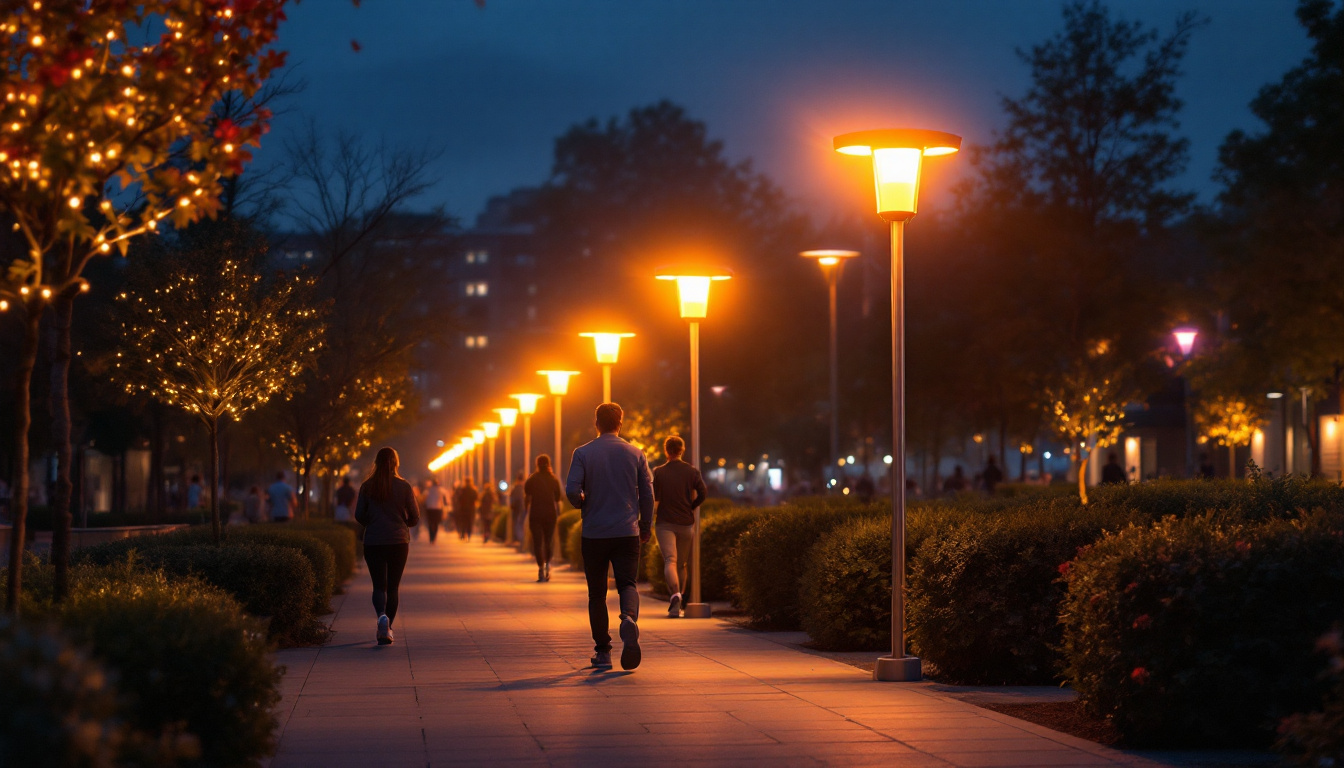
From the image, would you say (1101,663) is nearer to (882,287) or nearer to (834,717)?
(834,717)

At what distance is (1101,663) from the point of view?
8070 mm

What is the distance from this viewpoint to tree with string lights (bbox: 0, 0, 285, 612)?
6.56 meters

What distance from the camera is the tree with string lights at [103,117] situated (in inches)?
258

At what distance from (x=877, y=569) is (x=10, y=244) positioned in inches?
822

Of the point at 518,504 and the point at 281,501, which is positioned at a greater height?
the point at 281,501

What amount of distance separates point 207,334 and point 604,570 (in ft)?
20.0

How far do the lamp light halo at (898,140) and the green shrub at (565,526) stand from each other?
17511mm

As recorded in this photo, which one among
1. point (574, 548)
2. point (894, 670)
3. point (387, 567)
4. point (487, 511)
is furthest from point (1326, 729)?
point (487, 511)

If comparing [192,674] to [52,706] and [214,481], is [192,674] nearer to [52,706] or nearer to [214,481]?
[52,706]

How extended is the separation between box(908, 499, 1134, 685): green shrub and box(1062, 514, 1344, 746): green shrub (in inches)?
95.3

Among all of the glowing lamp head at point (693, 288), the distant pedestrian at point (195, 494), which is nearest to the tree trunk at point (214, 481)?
the glowing lamp head at point (693, 288)

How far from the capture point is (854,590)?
1279cm

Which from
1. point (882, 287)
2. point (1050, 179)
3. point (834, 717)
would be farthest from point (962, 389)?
point (834, 717)

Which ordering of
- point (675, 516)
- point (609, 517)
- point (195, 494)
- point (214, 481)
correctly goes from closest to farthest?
point (609, 517) → point (214, 481) → point (675, 516) → point (195, 494)
